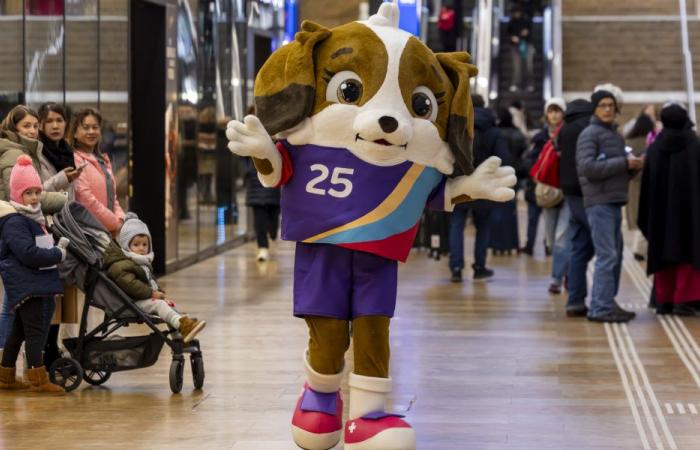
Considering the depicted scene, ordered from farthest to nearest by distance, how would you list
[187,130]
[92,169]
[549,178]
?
[187,130], [549,178], [92,169]

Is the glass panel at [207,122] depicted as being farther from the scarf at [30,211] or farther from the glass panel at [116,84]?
the scarf at [30,211]

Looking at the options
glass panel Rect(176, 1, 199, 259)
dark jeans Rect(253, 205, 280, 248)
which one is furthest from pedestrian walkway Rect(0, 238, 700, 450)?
dark jeans Rect(253, 205, 280, 248)

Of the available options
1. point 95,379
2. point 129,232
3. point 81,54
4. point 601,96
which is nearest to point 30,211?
point 129,232

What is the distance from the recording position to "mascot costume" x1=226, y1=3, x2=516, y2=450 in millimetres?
5613

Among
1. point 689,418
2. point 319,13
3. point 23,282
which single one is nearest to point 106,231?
point 23,282

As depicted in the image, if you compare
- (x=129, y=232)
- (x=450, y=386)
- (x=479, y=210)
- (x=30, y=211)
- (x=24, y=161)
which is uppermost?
(x=24, y=161)

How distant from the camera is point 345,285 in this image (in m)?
5.68

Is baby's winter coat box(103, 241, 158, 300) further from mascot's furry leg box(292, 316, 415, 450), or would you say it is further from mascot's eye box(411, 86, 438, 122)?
mascot's eye box(411, 86, 438, 122)

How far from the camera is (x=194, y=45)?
48.3 ft

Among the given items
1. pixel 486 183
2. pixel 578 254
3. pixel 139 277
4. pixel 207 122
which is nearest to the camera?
pixel 486 183

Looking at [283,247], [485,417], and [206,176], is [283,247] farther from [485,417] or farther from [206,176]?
[485,417]

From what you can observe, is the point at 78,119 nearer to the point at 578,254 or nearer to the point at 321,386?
the point at 321,386

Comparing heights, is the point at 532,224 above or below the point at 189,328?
below

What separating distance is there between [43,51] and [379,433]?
219 inches
